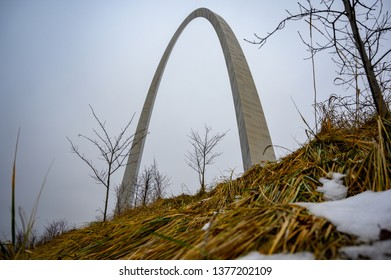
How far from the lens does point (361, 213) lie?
0.63 meters

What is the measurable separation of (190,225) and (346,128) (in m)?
→ 1.33

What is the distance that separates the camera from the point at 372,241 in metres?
0.52

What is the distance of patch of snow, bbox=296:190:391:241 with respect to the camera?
1.82 ft

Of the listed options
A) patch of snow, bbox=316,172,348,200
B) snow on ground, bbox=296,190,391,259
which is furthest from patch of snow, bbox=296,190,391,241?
patch of snow, bbox=316,172,348,200

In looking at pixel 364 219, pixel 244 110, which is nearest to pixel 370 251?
pixel 364 219

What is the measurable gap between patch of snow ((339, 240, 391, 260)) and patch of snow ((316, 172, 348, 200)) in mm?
416

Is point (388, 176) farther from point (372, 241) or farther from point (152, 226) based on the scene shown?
point (152, 226)

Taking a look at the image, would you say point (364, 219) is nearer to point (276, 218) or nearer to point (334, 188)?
point (276, 218)

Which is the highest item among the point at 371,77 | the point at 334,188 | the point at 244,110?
the point at 244,110

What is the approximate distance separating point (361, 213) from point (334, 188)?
33cm

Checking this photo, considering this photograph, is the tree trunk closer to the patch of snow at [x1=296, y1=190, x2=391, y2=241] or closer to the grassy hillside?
the grassy hillside

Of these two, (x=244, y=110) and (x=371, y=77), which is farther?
(x=244, y=110)

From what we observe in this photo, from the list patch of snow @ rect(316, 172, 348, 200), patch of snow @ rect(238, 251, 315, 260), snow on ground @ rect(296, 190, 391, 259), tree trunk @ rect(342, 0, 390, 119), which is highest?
tree trunk @ rect(342, 0, 390, 119)
